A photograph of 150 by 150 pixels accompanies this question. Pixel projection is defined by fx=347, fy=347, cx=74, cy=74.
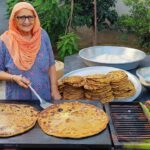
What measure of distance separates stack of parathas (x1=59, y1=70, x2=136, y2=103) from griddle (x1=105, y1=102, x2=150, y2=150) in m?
0.24

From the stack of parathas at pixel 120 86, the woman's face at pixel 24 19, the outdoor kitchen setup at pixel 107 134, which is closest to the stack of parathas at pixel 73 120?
the outdoor kitchen setup at pixel 107 134

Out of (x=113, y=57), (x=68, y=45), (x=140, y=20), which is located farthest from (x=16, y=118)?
(x=140, y=20)

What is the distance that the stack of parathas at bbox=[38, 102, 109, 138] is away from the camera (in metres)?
1.98

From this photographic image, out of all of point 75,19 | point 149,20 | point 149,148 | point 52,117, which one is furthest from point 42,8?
point 149,148

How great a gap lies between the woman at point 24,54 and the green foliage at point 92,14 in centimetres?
384

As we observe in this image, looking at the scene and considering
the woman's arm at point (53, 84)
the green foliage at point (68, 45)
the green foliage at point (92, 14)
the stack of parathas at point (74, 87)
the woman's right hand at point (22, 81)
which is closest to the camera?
the woman's right hand at point (22, 81)

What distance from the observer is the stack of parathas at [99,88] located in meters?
2.56

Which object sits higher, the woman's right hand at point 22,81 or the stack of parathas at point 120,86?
the woman's right hand at point 22,81

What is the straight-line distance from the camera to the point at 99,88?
2557 millimetres

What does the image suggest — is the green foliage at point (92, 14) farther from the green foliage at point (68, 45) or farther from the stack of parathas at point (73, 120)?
the stack of parathas at point (73, 120)

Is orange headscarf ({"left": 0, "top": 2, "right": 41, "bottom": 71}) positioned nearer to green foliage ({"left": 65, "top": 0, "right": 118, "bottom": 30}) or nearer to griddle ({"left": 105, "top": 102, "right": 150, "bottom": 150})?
griddle ({"left": 105, "top": 102, "right": 150, "bottom": 150})

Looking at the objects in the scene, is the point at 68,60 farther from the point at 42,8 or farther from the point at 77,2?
the point at 77,2

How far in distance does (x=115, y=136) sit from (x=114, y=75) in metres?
0.83

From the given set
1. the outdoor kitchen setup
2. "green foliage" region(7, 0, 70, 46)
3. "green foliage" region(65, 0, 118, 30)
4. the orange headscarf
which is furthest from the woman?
"green foliage" region(65, 0, 118, 30)
